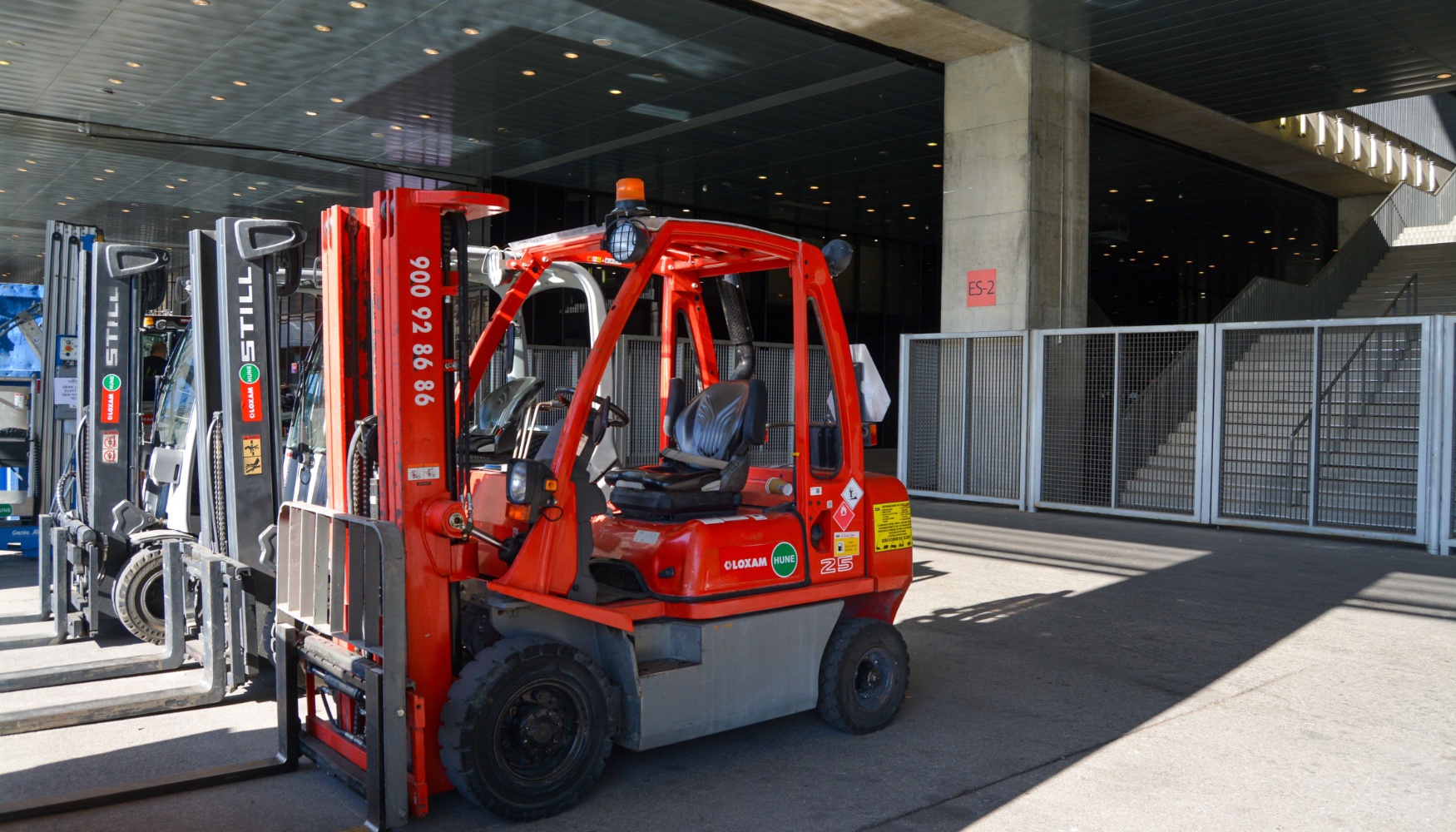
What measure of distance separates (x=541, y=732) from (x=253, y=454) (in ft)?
9.22

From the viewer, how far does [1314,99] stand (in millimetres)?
17344

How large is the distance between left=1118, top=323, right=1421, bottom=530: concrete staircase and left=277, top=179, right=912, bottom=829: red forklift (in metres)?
8.66

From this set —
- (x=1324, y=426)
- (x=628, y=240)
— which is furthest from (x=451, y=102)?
(x=628, y=240)

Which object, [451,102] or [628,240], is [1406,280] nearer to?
[451,102]

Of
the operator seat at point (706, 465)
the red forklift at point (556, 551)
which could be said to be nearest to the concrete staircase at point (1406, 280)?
the red forklift at point (556, 551)

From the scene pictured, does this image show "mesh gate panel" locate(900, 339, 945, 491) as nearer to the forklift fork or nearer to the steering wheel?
the steering wheel

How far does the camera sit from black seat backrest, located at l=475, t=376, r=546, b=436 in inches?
265

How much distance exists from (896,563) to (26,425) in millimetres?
9425

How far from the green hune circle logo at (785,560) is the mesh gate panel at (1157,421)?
935cm

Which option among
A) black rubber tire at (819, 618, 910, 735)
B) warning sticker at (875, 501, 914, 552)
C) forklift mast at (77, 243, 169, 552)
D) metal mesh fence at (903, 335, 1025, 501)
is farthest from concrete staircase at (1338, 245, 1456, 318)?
forklift mast at (77, 243, 169, 552)

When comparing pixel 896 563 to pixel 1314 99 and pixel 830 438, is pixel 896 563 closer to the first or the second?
pixel 830 438

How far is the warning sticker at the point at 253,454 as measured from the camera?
5790 mm

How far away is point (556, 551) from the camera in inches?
162

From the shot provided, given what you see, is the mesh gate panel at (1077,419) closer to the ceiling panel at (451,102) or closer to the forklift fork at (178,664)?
the ceiling panel at (451,102)
